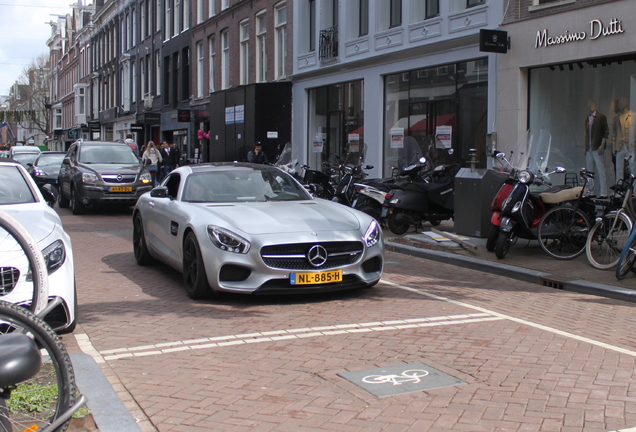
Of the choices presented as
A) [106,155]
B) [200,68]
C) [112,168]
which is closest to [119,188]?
[112,168]

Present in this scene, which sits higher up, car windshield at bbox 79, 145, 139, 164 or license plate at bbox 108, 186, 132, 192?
car windshield at bbox 79, 145, 139, 164

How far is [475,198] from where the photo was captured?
1166 cm

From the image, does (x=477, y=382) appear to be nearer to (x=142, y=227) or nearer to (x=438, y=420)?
(x=438, y=420)

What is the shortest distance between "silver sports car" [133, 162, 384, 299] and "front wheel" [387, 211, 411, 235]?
14.3 ft

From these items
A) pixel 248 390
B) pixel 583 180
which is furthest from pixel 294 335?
pixel 583 180

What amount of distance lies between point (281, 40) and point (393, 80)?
7.85 metres

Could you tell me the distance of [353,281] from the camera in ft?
24.0

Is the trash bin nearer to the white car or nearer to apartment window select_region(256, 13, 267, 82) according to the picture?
the white car

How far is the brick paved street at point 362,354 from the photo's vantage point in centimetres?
414

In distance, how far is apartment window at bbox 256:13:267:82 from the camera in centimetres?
2794

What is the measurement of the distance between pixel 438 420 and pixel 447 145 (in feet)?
46.5

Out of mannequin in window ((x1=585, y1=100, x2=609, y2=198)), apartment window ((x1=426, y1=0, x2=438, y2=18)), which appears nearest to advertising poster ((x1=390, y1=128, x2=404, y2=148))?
apartment window ((x1=426, y1=0, x2=438, y2=18))

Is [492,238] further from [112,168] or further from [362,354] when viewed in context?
[112,168]

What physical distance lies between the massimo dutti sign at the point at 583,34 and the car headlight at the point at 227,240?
9599 millimetres
